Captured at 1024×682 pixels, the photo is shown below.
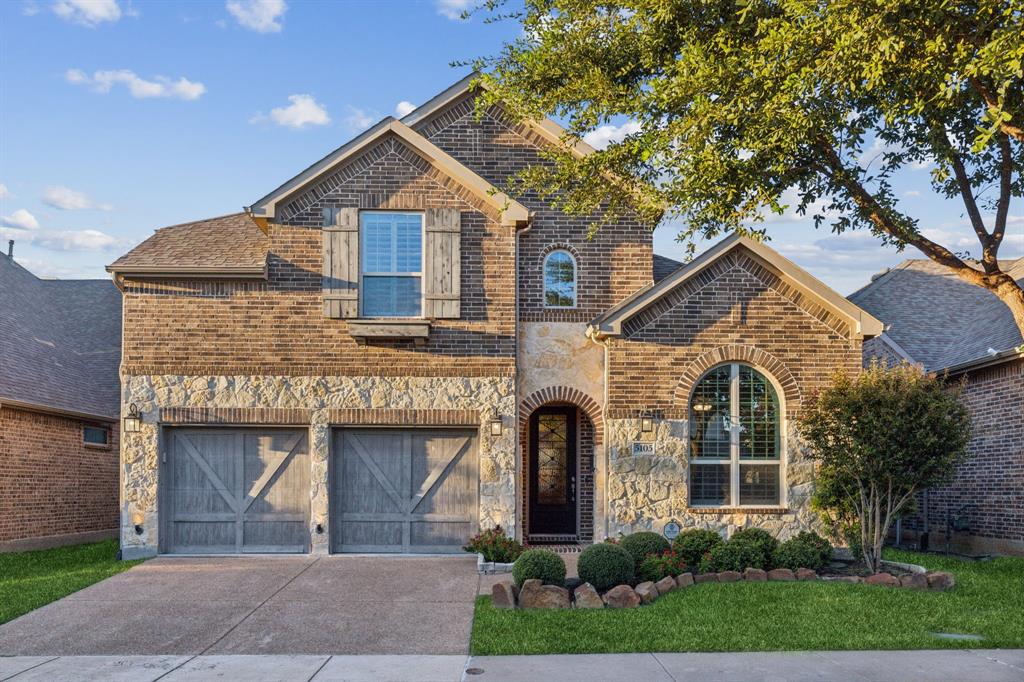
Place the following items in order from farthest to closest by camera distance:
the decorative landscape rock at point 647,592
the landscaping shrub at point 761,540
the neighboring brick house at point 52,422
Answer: the neighboring brick house at point 52,422
the landscaping shrub at point 761,540
the decorative landscape rock at point 647,592

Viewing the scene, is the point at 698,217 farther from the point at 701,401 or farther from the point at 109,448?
the point at 109,448

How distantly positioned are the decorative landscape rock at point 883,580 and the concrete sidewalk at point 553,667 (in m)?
2.80

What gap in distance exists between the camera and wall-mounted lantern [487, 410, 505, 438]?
1512cm

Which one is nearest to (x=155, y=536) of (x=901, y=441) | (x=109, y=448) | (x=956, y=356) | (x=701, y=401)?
(x=109, y=448)

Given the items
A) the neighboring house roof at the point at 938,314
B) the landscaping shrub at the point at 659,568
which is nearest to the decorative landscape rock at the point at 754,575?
the landscaping shrub at the point at 659,568

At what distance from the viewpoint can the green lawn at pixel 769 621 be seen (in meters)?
9.33

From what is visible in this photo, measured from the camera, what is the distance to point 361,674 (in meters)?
8.46

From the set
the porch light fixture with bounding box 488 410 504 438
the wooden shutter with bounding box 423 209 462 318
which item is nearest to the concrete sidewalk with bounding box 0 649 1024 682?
the porch light fixture with bounding box 488 410 504 438

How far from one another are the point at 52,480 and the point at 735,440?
42.5ft

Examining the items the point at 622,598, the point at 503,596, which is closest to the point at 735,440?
the point at 622,598

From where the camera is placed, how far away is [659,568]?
12188mm

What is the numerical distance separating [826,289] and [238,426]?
1003 cm

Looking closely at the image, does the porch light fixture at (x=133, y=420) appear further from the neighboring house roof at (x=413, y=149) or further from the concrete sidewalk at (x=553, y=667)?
the concrete sidewalk at (x=553, y=667)

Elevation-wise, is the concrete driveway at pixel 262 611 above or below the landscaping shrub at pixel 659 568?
below
